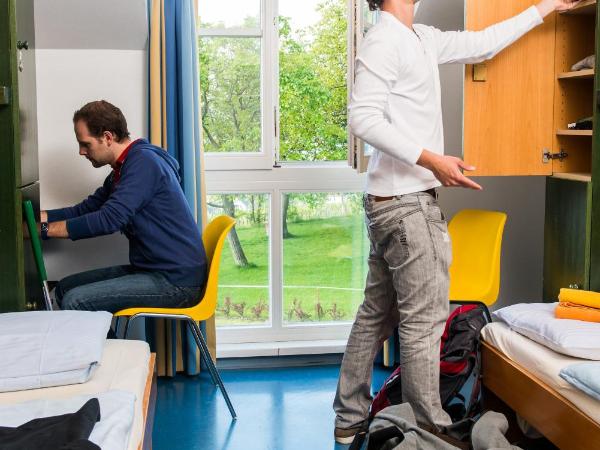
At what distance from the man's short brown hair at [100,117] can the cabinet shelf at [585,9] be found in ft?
5.62

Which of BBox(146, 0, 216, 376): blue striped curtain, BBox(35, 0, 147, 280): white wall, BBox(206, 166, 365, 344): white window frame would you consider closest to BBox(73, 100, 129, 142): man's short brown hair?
BBox(35, 0, 147, 280): white wall

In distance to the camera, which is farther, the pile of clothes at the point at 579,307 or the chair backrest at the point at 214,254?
the chair backrest at the point at 214,254

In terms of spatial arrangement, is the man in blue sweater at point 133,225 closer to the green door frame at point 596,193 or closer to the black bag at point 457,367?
the black bag at point 457,367

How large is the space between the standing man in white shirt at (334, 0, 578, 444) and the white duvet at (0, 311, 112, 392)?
0.98 meters

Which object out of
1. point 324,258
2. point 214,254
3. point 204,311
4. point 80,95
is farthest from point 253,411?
point 80,95

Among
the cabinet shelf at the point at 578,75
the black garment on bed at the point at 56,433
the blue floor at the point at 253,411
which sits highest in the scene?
the cabinet shelf at the point at 578,75

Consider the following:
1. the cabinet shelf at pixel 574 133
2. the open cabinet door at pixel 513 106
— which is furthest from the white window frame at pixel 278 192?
the cabinet shelf at pixel 574 133

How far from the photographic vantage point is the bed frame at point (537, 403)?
6.98 feet

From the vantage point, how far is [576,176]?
10.2 feet

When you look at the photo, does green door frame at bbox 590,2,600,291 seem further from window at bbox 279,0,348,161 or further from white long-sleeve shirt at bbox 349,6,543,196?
window at bbox 279,0,348,161

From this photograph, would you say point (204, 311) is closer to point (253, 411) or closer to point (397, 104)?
point (253, 411)

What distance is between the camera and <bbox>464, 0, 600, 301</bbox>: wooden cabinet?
318 centimetres

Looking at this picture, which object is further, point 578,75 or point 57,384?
point 578,75

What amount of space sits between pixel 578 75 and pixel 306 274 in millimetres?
1702
